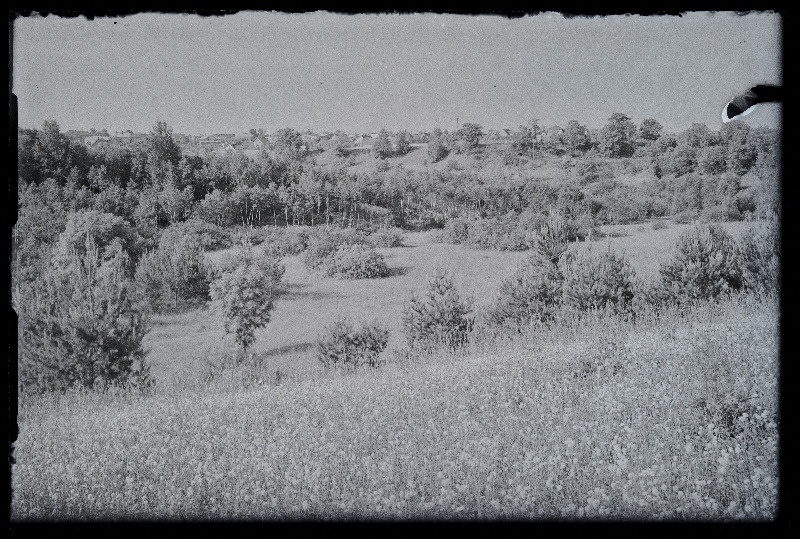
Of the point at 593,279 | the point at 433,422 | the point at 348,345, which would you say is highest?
the point at 593,279

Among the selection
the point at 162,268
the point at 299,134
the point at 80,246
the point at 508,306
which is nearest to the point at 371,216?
the point at 299,134

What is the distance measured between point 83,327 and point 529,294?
3.56m

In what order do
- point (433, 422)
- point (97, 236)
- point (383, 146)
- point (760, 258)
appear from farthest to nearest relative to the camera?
1. point (383, 146)
2. point (760, 258)
3. point (97, 236)
4. point (433, 422)

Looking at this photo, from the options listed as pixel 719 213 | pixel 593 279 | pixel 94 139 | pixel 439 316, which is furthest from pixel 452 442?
pixel 94 139

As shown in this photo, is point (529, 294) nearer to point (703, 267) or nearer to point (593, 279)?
point (593, 279)

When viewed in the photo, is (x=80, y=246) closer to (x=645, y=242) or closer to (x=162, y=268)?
(x=162, y=268)

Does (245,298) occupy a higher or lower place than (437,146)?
lower

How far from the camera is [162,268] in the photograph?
4895 millimetres

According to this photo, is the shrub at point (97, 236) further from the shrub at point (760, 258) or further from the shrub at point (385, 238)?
the shrub at point (760, 258)

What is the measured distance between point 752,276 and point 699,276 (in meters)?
0.41

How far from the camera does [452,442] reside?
14.5ft

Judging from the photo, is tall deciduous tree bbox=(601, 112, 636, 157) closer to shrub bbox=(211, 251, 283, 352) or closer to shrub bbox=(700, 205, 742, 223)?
shrub bbox=(700, 205, 742, 223)

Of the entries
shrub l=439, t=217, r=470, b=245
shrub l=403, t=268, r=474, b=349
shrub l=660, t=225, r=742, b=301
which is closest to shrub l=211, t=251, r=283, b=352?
shrub l=403, t=268, r=474, b=349

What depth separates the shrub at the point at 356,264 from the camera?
5.05 metres
